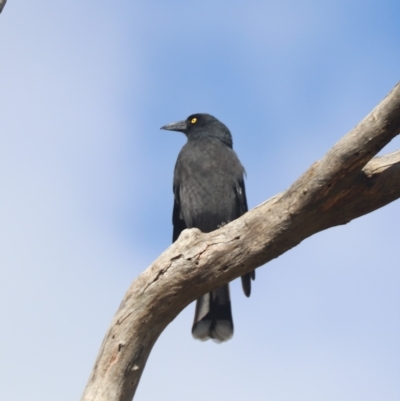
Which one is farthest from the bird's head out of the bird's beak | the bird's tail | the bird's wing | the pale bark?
the pale bark

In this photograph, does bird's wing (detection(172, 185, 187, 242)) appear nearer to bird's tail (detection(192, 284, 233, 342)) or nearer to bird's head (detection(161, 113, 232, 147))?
bird's head (detection(161, 113, 232, 147))

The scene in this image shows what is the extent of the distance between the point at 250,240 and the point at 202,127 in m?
4.02

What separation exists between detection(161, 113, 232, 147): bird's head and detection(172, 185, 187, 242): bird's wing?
85 cm

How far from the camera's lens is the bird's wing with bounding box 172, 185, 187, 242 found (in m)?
7.70

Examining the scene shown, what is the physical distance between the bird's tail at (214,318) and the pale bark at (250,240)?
171 centimetres

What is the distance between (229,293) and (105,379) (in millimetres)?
2547

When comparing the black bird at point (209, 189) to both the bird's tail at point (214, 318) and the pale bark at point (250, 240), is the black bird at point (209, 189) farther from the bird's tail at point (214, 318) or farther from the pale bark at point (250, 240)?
the pale bark at point (250, 240)

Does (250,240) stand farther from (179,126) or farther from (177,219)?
(179,126)

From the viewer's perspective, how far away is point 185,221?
24.8 ft

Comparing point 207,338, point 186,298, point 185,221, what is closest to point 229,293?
point 207,338

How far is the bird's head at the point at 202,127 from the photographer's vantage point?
8180 mm

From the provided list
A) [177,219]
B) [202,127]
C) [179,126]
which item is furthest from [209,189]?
[179,126]

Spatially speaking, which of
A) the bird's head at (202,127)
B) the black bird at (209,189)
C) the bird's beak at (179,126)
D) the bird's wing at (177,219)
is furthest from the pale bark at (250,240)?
the bird's beak at (179,126)

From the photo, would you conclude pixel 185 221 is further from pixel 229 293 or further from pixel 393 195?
pixel 393 195
